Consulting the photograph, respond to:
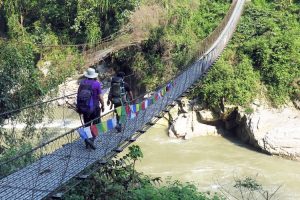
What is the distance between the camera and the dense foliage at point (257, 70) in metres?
9.84

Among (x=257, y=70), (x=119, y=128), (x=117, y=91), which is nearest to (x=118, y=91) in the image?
(x=117, y=91)

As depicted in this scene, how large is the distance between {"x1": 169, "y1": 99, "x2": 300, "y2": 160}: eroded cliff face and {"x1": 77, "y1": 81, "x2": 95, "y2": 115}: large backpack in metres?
5.65

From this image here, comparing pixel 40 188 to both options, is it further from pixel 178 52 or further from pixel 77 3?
pixel 77 3

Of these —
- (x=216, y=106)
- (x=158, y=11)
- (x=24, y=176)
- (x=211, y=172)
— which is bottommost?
(x=211, y=172)

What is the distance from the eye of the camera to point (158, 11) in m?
11.7

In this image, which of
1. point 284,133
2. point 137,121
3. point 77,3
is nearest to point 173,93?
point 137,121

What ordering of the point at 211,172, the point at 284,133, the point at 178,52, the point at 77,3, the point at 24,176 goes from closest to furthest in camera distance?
the point at 24,176 < the point at 211,172 < the point at 284,133 < the point at 178,52 < the point at 77,3

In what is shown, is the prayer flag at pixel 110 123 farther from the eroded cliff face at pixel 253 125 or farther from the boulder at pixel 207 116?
the boulder at pixel 207 116

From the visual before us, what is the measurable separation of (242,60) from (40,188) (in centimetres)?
799

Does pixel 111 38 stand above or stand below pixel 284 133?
above

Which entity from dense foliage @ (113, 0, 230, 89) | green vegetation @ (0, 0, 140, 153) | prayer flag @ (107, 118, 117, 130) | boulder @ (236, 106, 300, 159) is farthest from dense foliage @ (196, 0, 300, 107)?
prayer flag @ (107, 118, 117, 130)

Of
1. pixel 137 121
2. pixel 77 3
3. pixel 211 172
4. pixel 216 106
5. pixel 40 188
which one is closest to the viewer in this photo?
pixel 40 188

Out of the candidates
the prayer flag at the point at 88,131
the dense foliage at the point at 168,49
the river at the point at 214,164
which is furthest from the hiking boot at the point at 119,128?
the dense foliage at the point at 168,49

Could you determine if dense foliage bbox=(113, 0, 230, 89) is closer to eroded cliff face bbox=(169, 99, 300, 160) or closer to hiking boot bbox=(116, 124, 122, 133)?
eroded cliff face bbox=(169, 99, 300, 160)
